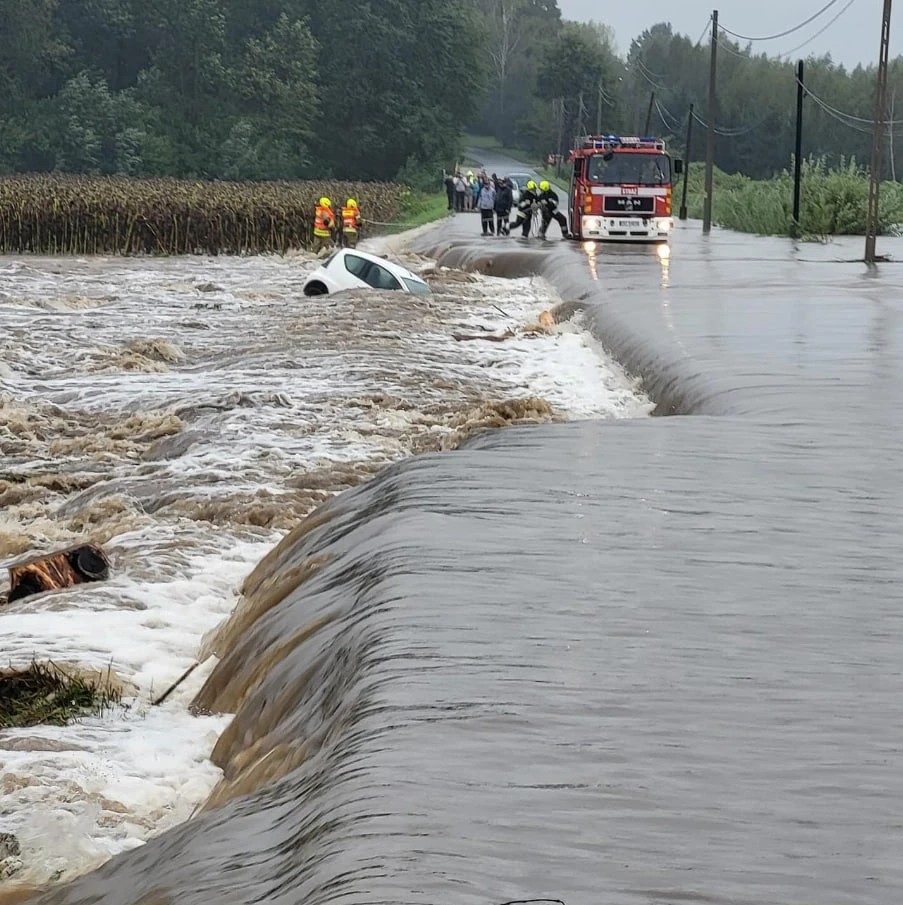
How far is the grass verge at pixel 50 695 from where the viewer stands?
24.3ft

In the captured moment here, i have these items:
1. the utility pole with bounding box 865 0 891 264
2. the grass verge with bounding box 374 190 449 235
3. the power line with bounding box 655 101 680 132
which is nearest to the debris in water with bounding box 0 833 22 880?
the utility pole with bounding box 865 0 891 264

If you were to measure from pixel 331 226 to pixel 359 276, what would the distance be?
40.2 feet

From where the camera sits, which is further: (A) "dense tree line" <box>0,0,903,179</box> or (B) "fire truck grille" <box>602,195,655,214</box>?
(A) "dense tree line" <box>0,0,903,179</box>

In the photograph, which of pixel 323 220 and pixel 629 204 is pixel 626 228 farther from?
pixel 323 220

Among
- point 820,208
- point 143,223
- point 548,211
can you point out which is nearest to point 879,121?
Answer: point 820,208

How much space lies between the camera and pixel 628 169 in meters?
37.0

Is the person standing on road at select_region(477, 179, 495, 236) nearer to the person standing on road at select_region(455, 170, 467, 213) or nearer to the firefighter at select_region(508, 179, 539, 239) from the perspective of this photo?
the firefighter at select_region(508, 179, 539, 239)

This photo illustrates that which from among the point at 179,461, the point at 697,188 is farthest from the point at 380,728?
the point at 697,188

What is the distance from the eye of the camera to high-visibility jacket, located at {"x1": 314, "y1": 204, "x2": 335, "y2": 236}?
37.9m

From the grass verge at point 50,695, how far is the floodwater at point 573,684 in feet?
1.57

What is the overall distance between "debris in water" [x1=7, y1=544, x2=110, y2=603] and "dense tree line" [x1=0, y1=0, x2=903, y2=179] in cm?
7817

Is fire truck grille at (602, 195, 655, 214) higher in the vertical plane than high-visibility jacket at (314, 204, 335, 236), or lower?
higher

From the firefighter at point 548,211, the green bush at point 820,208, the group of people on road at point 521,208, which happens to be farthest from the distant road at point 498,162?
the firefighter at point 548,211

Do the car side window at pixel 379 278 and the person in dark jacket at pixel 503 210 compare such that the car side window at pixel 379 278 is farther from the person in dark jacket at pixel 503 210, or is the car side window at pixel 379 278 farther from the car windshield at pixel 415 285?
the person in dark jacket at pixel 503 210
